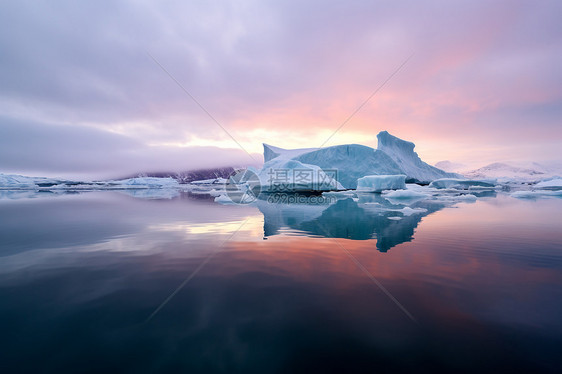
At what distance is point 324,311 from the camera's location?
276cm

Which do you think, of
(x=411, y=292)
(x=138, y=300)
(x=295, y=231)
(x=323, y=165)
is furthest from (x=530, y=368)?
(x=323, y=165)

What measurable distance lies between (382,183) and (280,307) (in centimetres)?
2702

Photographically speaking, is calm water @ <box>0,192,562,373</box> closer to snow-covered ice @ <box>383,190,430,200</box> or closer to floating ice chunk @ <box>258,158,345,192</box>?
floating ice chunk @ <box>258,158,345,192</box>

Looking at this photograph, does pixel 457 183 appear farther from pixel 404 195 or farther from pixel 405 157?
pixel 404 195

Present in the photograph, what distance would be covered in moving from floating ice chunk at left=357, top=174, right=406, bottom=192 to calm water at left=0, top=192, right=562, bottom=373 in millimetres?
22129

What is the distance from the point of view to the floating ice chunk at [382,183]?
87.8 feet

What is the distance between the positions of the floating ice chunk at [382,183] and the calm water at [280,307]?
72.6 feet

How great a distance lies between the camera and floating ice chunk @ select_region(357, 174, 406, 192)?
2677 cm

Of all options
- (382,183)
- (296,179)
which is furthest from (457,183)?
(296,179)

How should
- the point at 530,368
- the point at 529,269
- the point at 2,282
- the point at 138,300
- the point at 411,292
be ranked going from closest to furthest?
1. the point at 530,368
2. the point at 138,300
3. the point at 411,292
4. the point at 2,282
5. the point at 529,269

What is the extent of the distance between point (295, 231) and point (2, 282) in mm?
5758

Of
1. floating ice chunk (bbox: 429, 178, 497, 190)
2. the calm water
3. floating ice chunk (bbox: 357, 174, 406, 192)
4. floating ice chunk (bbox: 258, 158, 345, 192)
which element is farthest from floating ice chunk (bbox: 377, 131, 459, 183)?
the calm water

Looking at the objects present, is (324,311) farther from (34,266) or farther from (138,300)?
(34,266)

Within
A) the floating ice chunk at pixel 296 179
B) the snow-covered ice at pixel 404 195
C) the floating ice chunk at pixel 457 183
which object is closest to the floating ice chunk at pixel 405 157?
the floating ice chunk at pixel 457 183
